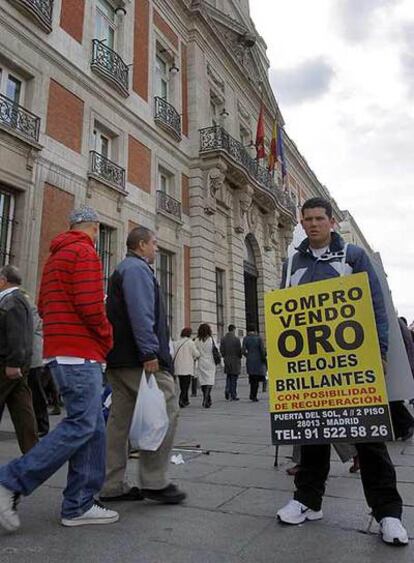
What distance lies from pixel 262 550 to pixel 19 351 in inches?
96.1

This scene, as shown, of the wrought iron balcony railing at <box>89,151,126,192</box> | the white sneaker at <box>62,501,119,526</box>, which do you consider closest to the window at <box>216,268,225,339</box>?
the wrought iron balcony railing at <box>89,151,126,192</box>

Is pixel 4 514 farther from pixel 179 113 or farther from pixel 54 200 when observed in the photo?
pixel 179 113

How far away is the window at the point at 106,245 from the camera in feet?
40.1

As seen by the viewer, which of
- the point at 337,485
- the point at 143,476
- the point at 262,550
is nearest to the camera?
the point at 262,550

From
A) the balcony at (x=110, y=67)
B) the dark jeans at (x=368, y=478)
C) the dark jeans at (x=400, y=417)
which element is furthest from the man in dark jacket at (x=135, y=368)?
the balcony at (x=110, y=67)

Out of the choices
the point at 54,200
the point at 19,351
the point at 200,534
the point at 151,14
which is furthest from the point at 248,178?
the point at 200,534

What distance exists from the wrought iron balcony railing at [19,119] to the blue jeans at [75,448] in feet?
26.2

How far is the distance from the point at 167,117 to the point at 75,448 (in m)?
14.3

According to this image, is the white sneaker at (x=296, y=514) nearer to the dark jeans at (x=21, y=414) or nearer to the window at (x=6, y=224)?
the dark jeans at (x=21, y=414)

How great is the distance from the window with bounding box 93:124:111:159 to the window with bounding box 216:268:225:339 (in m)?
6.37

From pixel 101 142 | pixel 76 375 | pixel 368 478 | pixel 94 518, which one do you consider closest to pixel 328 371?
pixel 368 478

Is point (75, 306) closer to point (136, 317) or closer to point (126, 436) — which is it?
point (136, 317)

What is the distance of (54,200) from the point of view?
10586mm

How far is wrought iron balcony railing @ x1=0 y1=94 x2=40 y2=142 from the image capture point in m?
9.50
